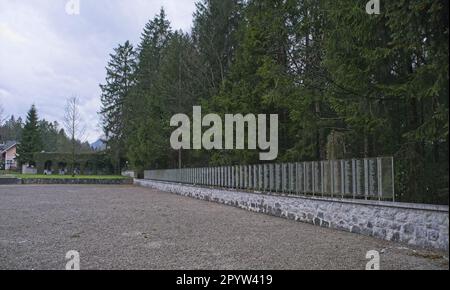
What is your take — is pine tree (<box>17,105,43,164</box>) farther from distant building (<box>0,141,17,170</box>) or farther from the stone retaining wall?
the stone retaining wall

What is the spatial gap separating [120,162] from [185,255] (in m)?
56.0

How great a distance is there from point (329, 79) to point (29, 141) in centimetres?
6096

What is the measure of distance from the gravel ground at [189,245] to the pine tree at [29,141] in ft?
181

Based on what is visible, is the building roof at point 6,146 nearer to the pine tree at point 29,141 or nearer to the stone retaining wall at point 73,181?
the pine tree at point 29,141

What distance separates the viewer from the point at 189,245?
8.18 metres

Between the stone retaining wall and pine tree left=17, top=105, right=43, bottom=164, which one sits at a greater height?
pine tree left=17, top=105, right=43, bottom=164

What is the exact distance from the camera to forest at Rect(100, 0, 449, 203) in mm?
7582

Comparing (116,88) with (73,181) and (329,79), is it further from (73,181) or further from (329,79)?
(329,79)

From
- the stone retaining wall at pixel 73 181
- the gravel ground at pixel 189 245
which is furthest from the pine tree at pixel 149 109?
the gravel ground at pixel 189 245

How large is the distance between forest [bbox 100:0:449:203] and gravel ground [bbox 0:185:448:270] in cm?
191

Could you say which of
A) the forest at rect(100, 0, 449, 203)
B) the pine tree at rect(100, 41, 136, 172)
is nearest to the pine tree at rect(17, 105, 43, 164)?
the pine tree at rect(100, 41, 136, 172)

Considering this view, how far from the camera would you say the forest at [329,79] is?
7.58 metres

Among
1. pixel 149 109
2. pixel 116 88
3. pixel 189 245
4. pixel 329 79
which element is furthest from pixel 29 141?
pixel 189 245
